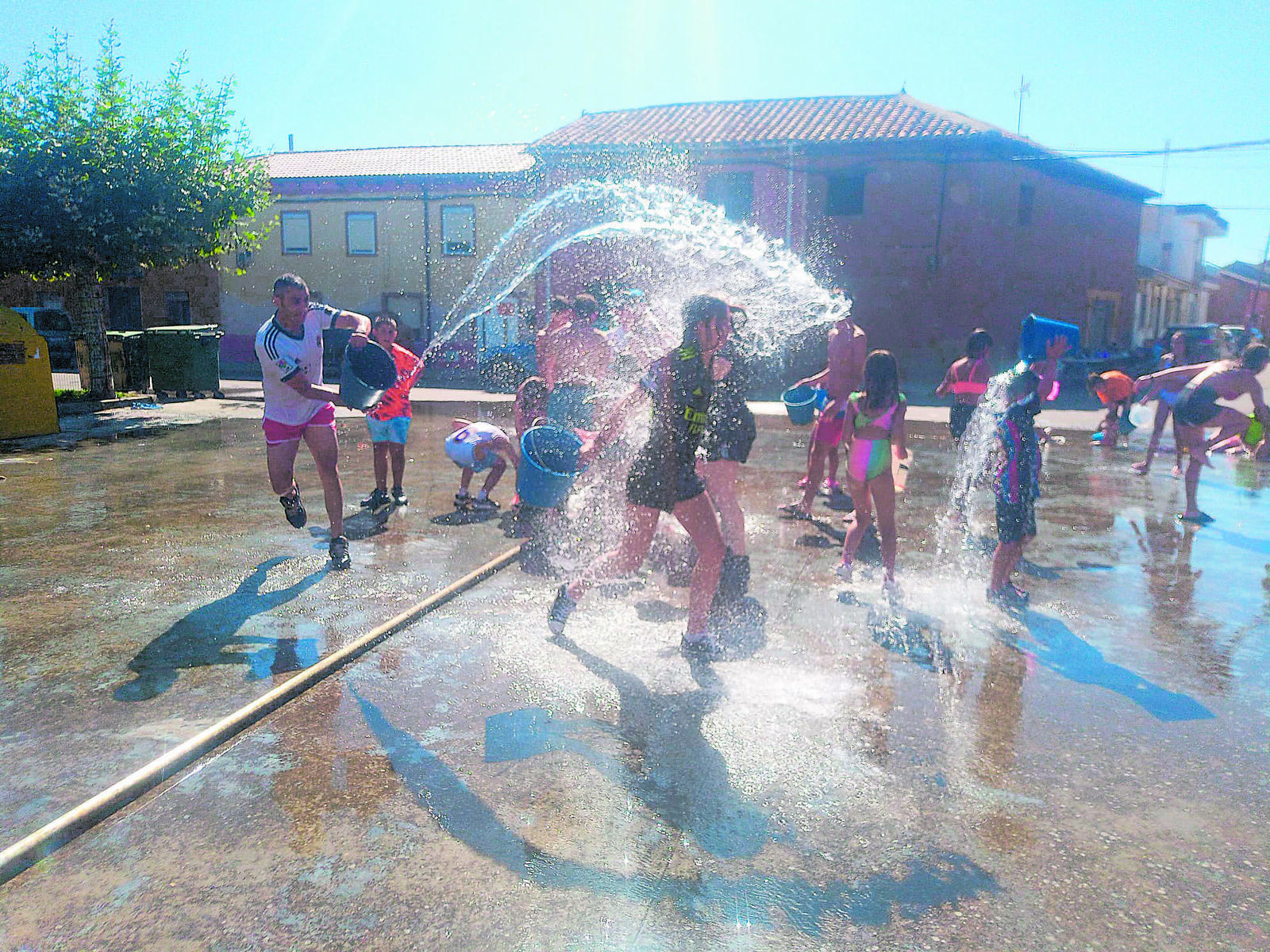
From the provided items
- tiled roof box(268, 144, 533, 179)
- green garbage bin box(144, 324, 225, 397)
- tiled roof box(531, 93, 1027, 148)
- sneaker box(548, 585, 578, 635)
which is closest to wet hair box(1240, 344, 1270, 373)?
sneaker box(548, 585, 578, 635)

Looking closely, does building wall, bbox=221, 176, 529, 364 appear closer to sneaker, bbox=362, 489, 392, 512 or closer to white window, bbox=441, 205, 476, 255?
white window, bbox=441, 205, 476, 255

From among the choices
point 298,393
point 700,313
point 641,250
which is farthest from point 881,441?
point 641,250

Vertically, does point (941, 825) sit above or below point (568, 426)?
below

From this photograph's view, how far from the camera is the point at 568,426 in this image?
6402mm

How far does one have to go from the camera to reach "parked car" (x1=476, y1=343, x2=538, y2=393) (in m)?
22.8

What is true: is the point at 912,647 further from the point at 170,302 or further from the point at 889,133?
the point at 170,302

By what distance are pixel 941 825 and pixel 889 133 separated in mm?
24805

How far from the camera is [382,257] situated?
29.5m

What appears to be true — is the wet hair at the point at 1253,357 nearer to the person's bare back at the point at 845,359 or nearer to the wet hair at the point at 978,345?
the wet hair at the point at 978,345

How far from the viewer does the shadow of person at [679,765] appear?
2889 mm

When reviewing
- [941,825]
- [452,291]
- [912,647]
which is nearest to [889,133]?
[452,291]

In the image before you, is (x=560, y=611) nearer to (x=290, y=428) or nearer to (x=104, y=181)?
(x=290, y=428)

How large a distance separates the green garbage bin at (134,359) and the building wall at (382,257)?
1114 cm

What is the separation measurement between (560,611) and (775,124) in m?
24.7
